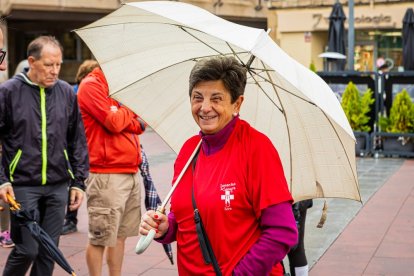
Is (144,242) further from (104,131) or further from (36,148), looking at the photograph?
(104,131)

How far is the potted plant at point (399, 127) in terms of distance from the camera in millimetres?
14859

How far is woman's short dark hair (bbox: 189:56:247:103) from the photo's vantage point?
3.17 metres

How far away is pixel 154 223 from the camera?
10.6ft

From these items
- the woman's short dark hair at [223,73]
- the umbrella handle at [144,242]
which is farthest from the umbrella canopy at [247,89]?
the umbrella handle at [144,242]

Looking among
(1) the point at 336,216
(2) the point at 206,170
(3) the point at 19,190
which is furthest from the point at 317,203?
(2) the point at 206,170

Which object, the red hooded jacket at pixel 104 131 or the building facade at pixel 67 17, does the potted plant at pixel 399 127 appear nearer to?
the red hooded jacket at pixel 104 131

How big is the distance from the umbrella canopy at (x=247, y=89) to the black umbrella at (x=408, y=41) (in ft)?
50.2

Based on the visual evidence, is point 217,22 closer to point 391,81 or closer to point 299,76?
point 299,76

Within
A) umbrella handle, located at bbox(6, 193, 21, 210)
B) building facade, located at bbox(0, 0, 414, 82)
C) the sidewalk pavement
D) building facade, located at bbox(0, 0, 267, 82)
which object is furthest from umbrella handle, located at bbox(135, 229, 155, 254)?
building facade, located at bbox(0, 0, 414, 82)

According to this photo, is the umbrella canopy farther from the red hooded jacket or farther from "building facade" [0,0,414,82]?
"building facade" [0,0,414,82]

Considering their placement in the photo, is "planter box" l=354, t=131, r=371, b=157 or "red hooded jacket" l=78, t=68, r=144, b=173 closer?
"red hooded jacket" l=78, t=68, r=144, b=173

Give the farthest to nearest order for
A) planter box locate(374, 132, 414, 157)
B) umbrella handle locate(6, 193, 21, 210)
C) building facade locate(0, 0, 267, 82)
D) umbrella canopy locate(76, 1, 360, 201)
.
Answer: building facade locate(0, 0, 267, 82) < planter box locate(374, 132, 414, 157) < umbrella handle locate(6, 193, 21, 210) < umbrella canopy locate(76, 1, 360, 201)

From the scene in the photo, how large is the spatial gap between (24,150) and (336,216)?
5.12 meters

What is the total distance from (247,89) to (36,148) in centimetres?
168
